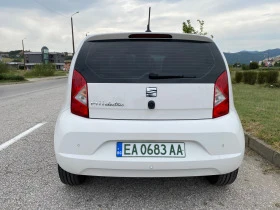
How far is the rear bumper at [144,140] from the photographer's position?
7.85 ft

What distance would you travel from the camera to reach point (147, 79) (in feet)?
8.11

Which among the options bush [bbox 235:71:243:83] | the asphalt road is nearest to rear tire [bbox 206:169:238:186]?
the asphalt road

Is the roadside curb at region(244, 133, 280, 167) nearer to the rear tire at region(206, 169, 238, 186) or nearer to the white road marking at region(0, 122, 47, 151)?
the rear tire at region(206, 169, 238, 186)

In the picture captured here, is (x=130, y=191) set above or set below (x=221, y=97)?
below

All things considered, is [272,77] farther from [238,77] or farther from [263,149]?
[263,149]

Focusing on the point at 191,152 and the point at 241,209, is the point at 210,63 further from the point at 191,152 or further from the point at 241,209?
the point at 241,209

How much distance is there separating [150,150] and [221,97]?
32.7 inches

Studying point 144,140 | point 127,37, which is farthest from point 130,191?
point 127,37

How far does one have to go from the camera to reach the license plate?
2.41 m

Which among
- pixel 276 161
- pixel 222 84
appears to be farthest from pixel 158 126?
pixel 276 161

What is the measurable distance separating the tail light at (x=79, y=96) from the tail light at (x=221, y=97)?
118 centimetres

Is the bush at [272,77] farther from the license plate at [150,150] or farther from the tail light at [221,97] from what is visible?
the license plate at [150,150]

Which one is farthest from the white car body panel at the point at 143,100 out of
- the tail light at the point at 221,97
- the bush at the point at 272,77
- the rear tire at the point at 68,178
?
the bush at the point at 272,77

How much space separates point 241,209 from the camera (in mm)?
2545
